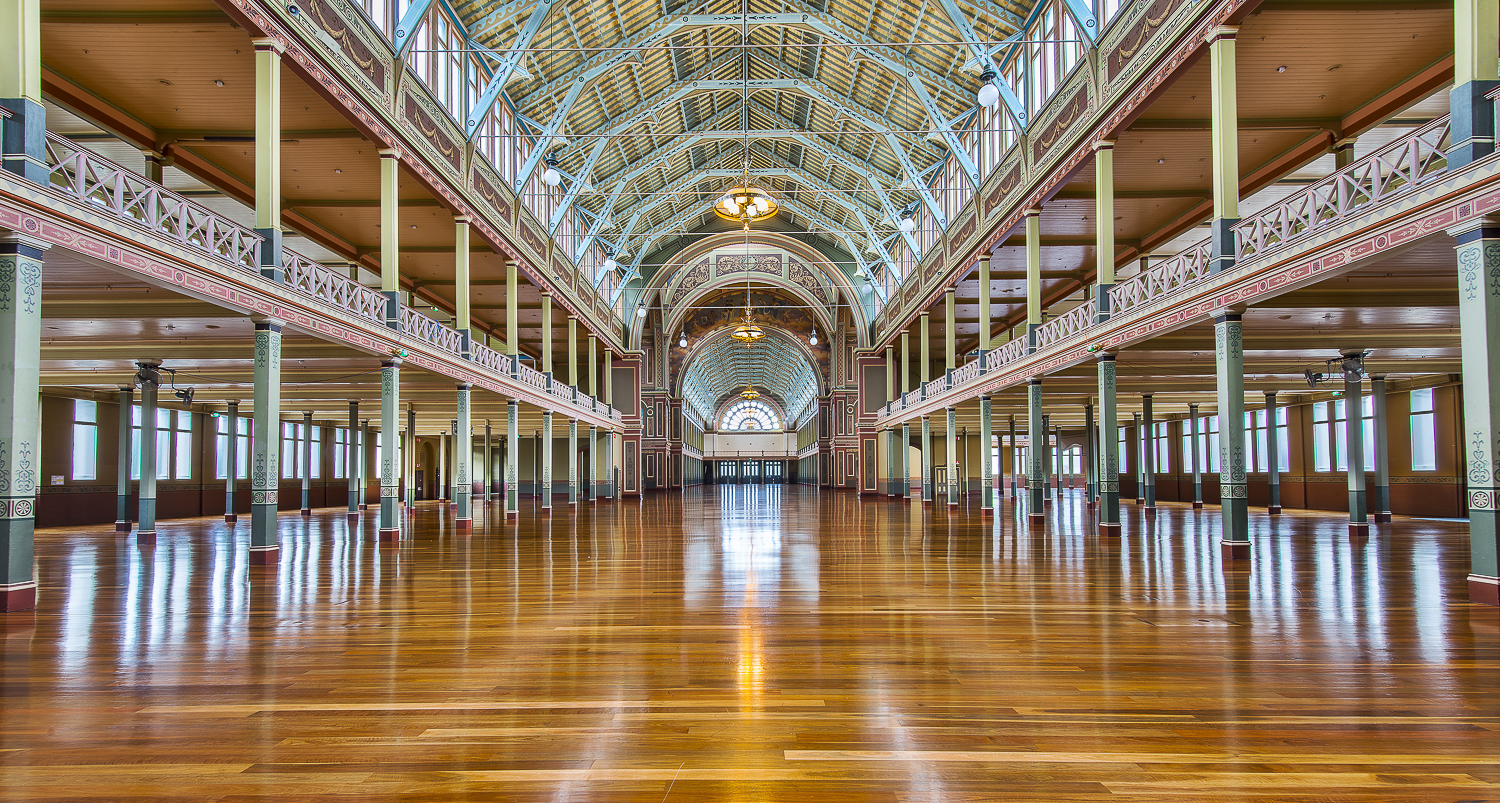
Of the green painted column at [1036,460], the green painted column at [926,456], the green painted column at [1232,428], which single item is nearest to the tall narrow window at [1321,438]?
the green painted column at [926,456]

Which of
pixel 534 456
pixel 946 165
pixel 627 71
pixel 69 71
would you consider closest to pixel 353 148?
pixel 69 71

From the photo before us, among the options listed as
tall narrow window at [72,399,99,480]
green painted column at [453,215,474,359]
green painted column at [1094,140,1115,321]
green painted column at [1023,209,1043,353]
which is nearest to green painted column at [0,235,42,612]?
green painted column at [453,215,474,359]

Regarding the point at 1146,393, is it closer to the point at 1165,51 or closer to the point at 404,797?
the point at 1165,51

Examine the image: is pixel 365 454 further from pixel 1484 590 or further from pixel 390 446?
pixel 1484 590

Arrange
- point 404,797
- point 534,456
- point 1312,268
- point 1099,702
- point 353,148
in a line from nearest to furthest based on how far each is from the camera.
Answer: point 404,797, point 1099,702, point 1312,268, point 353,148, point 534,456

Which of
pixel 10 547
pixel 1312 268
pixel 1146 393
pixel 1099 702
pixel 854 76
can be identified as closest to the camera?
pixel 1099 702

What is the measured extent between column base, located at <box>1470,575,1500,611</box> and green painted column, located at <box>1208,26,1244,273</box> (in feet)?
15.6

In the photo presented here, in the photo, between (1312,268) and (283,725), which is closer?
(283,725)

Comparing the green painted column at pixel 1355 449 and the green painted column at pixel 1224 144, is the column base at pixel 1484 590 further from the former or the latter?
the green painted column at pixel 1355 449

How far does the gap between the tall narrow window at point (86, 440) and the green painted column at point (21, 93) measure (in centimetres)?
1983

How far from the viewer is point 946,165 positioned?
3216cm

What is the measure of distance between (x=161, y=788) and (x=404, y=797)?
3.98 feet

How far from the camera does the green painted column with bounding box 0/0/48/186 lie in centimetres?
825

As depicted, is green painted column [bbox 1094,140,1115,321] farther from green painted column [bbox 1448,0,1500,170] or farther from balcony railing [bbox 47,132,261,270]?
balcony railing [bbox 47,132,261,270]
